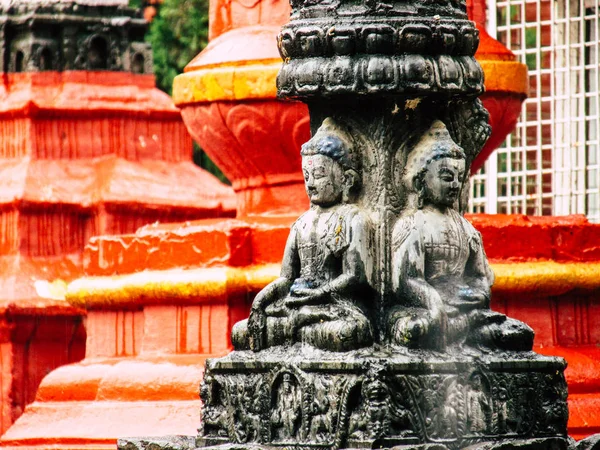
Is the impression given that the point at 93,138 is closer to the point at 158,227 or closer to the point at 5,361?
the point at 5,361

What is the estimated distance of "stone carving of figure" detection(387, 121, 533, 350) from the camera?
304 inches

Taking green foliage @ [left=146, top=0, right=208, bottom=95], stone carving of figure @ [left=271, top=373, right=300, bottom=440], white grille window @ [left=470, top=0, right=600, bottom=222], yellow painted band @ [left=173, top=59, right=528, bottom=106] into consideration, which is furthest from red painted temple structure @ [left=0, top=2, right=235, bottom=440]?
stone carving of figure @ [left=271, top=373, right=300, bottom=440]

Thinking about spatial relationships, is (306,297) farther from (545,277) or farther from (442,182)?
(545,277)

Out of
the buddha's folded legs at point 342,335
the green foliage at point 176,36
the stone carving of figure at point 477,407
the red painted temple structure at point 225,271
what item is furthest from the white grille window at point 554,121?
the buddha's folded legs at point 342,335

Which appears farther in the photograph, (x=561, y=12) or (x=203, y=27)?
(x=203, y=27)

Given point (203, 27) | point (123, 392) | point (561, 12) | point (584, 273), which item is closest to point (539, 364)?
point (584, 273)

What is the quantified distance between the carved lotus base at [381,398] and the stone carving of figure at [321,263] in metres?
0.09

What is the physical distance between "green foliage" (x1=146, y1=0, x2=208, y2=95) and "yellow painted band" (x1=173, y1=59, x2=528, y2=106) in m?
9.65

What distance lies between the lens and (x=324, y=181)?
789 centimetres

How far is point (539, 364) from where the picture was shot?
7.78 meters

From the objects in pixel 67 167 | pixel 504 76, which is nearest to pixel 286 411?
pixel 504 76

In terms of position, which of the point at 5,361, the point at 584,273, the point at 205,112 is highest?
the point at 205,112

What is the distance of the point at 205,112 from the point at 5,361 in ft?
11.1

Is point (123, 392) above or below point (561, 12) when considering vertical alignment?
below
